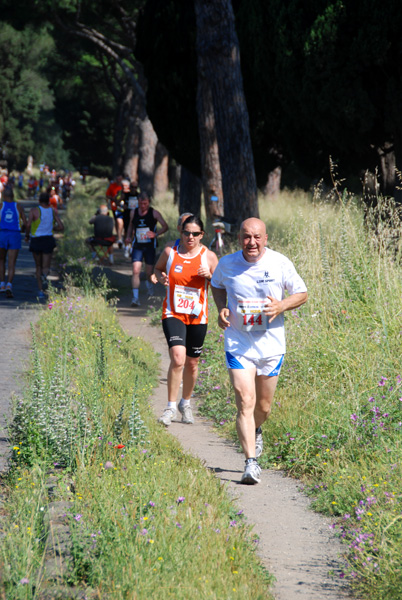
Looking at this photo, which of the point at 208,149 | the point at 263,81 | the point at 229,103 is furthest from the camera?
the point at 263,81

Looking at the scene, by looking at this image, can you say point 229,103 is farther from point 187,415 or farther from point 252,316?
point 252,316

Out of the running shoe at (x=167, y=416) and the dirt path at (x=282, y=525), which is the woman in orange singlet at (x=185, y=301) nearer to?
the running shoe at (x=167, y=416)

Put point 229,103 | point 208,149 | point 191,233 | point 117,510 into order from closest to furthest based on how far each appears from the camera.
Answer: point 117,510, point 191,233, point 229,103, point 208,149

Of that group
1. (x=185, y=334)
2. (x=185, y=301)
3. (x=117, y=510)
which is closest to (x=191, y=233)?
(x=185, y=301)

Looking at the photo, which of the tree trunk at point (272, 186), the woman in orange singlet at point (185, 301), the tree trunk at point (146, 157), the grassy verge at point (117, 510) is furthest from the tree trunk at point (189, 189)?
the grassy verge at point (117, 510)

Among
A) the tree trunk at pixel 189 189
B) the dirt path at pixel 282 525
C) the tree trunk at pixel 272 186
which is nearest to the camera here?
the dirt path at pixel 282 525

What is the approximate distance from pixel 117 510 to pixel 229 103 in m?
11.0

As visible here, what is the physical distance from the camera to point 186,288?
24.5ft

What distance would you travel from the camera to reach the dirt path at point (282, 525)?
4.30 metres

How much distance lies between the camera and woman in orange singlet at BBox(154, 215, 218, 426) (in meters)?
7.39

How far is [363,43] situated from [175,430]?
9.31m

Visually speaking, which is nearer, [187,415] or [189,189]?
[187,415]

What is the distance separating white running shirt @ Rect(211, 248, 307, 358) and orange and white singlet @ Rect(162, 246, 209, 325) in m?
1.48

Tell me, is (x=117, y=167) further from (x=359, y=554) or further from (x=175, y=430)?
(x=359, y=554)
